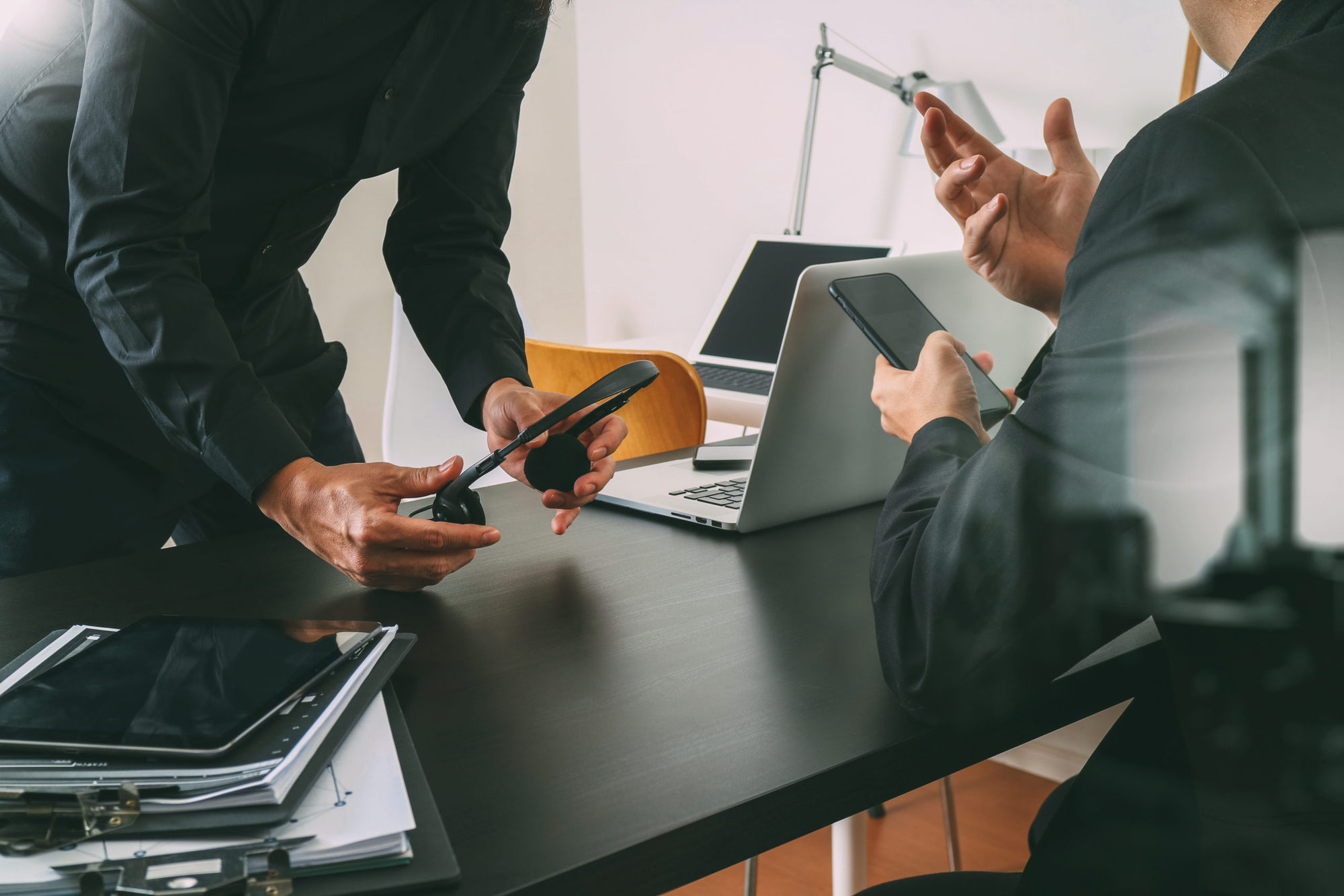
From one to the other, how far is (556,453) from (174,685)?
17.5 inches

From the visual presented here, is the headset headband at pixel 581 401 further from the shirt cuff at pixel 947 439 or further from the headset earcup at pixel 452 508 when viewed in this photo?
the shirt cuff at pixel 947 439

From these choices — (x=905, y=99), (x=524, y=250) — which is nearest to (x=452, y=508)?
(x=905, y=99)

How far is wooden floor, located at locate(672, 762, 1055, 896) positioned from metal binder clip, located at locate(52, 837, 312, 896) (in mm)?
1330

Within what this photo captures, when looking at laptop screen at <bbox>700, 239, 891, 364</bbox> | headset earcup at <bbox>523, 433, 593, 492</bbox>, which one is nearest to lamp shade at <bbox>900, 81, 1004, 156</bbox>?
laptop screen at <bbox>700, 239, 891, 364</bbox>

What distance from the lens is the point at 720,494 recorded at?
3.53 ft

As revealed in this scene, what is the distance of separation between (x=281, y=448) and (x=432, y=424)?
3.44ft

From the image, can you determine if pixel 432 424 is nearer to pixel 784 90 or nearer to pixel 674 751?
pixel 674 751

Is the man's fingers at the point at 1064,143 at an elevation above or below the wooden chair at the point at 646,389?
above

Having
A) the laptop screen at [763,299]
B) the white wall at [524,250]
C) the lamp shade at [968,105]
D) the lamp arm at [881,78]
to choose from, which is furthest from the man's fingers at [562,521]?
the white wall at [524,250]

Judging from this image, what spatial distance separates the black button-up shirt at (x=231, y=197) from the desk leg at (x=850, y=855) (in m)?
0.60

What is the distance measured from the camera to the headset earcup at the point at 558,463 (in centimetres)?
97

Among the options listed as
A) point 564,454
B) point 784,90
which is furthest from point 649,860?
point 784,90

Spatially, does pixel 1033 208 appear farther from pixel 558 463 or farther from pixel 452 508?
pixel 452 508

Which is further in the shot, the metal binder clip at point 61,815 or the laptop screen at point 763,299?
the laptop screen at point 763,299
